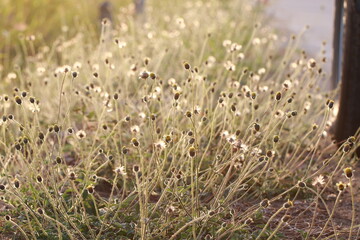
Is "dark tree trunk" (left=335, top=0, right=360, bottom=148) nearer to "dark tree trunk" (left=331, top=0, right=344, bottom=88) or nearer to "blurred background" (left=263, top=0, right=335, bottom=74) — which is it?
"dark tree trunk" (left=331, top=0, right=344, bottom=88)

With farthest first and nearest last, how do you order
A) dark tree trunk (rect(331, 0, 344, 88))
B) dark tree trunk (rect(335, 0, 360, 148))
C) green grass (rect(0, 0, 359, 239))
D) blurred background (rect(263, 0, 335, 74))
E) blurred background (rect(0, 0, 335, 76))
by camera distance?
1. blurred background (rect(263, 0, 335, 74))
2. blurred background (rect(0, 0, 335, 76))
3. dark tree trunk (rect(331, 0, 344, 88))
4. dark tree trunk (rect(335, 0, 360, 148))
5. green grass (rect(0, 0, 359, 239))

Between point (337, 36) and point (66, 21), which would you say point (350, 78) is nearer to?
point (337, 36)

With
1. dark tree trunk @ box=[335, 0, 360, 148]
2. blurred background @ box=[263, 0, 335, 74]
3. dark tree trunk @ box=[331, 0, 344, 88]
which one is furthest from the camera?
blurred background @ box=[263, 0, 335, 74]

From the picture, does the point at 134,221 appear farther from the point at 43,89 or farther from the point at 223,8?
the point at 223,8

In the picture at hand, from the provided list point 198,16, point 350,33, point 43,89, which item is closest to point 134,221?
point 350,33

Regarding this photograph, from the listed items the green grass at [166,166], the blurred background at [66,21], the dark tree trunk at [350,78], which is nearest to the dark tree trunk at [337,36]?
the green grass at [166,166]

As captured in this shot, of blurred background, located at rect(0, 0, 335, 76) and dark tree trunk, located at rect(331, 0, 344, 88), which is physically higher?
dark tree trunk, located at rect(331, 0, 344, 88)

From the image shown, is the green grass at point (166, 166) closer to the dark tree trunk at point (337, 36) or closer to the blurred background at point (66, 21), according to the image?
the dark tree trunk at point (337, 36)

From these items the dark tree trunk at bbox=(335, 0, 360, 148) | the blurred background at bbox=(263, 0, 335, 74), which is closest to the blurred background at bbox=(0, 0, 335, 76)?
the blurred background at bbox=(263, 0, 335, 74)
